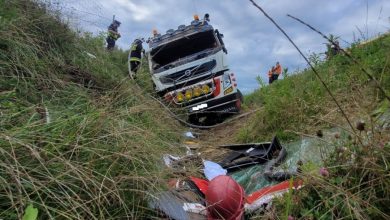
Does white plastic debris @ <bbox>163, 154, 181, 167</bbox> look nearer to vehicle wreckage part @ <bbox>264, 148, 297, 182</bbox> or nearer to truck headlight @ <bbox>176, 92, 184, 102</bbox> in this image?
vehicle wreckage part @ <bbox>264, 148, 297, 182</bbox>

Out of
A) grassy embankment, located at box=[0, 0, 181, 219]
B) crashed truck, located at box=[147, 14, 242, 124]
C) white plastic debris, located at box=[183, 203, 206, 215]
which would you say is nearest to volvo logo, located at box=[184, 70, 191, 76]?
crashed truck, located at box=[147, 14, 242, 124]

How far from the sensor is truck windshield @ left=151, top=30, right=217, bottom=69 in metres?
9.92

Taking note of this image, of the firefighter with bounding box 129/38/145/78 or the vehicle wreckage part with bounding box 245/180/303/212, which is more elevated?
the firefighter with bounding box 129/38/145/78

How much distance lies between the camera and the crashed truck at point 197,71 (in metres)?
9.21

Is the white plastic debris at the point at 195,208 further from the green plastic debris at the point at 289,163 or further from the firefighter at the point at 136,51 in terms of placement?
the firefighter at the point at 136,51

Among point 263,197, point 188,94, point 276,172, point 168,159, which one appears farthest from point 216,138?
point 263,197

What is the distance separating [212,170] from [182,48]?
6752 mm

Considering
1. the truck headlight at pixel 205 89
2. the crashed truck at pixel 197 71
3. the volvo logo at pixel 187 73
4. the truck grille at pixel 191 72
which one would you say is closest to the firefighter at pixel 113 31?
the crashed truck at pixel 197 71

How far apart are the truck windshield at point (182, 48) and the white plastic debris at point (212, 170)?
6375 millimetres

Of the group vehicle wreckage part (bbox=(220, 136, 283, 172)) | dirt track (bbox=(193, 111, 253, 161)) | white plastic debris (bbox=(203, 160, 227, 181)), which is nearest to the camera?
white plastic debris (bbox=(203, 160, 227, 181))

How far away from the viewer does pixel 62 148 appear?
229 cm

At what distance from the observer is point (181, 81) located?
946 cm

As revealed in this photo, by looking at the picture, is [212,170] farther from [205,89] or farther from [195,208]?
[205,89]

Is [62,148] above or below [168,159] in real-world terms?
above
